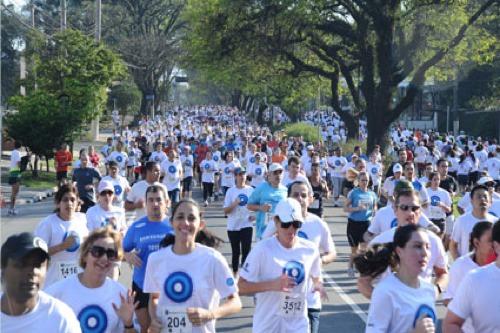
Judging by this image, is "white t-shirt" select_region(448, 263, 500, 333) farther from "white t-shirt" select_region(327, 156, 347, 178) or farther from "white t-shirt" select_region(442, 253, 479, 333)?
"white t-shirt" select_region(327, 156, 347, 178)

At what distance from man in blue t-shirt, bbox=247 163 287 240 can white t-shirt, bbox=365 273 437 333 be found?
607cm

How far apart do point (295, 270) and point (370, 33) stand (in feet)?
107

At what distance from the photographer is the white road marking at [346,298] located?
1075 centimetres

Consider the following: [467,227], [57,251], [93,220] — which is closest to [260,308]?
[57,251]

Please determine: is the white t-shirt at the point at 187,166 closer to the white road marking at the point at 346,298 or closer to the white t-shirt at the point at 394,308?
the white road marking at the point at 346,298

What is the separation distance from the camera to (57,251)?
8.15 metres

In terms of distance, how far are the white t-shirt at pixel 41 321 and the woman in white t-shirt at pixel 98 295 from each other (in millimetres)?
1336

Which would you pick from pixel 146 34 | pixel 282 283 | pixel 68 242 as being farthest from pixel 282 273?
pixel 146 34

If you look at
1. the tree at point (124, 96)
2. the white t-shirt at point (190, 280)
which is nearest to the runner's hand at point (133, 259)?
the white t-shirt at point (190, 280)

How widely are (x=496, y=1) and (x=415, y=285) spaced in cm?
3097

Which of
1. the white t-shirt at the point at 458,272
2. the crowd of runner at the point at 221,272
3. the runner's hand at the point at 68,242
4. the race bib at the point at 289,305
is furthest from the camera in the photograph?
the runner's hand at the point at 68,242

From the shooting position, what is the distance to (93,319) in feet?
17.4

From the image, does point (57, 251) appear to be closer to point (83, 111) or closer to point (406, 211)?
point (406, 211)

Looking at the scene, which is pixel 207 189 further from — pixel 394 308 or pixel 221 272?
pixel 394 308
